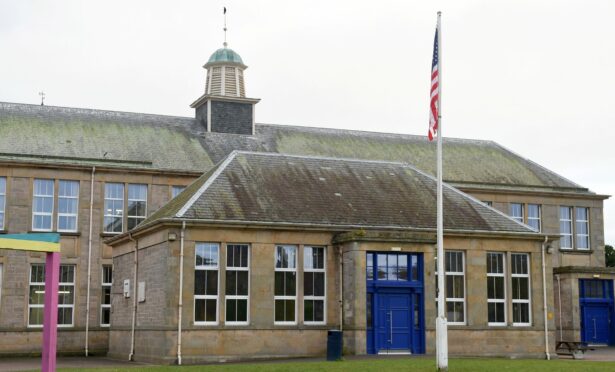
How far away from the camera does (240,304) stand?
32906 mm

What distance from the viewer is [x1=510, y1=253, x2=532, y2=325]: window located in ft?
119

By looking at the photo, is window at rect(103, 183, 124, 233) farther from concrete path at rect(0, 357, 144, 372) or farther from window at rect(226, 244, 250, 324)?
window at rect(226, 244, 250, 324)

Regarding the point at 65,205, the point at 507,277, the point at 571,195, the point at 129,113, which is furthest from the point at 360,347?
the point at 571,195

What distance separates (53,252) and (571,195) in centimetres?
4170

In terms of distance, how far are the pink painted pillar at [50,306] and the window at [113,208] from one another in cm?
2635

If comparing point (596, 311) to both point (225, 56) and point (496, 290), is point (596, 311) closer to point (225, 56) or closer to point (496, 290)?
point (496, 290)

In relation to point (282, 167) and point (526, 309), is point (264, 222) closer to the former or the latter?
point (282, 167)

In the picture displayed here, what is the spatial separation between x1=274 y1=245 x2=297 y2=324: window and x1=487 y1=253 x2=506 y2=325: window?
25.7 feet

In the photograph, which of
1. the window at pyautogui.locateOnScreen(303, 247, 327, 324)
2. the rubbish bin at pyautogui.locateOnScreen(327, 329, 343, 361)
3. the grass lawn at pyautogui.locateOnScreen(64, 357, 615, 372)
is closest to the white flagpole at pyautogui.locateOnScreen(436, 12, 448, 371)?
the grass lawn at pyautogui.locateOnScreen(64, 357, 615, 372)

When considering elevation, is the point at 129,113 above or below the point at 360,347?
above

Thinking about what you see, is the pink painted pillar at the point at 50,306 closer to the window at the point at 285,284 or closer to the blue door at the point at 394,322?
the window at the point at 285,284

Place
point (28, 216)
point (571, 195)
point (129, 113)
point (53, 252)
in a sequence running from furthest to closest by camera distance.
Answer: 1. point (571, 195)
2. point (129, 113)
3. point (28, 216)
4. point (53, 252)

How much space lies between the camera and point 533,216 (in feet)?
177

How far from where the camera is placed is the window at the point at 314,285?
3388 centimetres
